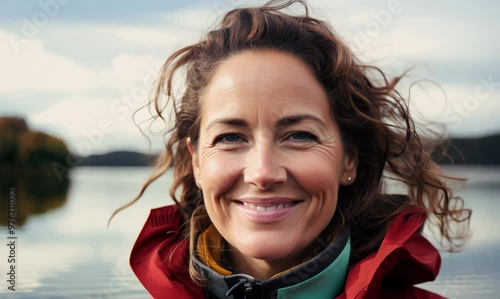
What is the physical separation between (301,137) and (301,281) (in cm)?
58

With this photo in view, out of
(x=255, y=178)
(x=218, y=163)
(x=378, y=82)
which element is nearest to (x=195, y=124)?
(x=218, y=163)

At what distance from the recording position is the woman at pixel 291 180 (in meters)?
2.87

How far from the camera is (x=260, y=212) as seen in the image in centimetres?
289

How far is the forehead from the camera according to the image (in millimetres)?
2861

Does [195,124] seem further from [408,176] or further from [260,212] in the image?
[408,176]

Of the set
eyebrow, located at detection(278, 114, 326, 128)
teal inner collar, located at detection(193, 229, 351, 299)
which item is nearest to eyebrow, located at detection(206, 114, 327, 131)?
eyebrow, located at detection(278, 114, 326, 128)

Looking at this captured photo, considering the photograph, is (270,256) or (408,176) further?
(408,176)

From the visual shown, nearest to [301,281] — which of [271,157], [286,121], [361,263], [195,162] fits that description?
[361,263]

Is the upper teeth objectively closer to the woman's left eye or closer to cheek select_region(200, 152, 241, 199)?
cheek select_region(200, 152, 241, 199)

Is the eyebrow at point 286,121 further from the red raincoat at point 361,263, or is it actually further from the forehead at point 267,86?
the red raincoat at point 361,263

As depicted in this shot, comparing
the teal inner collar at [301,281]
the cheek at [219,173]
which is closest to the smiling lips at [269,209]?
the cheek at [219,173]

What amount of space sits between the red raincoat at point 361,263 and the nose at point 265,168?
51cm

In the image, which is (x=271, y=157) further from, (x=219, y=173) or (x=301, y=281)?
(x=301, y=281)

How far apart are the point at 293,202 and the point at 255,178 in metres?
0.22
